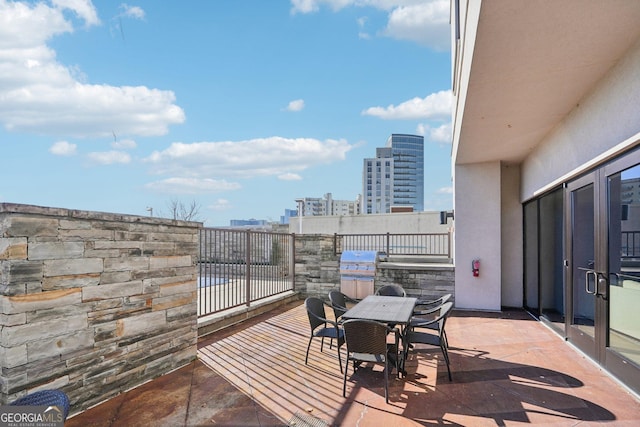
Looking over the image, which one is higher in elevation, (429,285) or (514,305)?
(429,285)

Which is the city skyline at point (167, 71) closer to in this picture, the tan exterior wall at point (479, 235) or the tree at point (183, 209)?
the tan exterior wall at point (479, 235)

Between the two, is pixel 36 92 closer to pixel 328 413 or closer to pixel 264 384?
pixel 264 384

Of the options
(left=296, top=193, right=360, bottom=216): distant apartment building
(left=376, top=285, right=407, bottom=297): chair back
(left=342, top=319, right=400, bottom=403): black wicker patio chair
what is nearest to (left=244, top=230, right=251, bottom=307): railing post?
(left=376, top=285, right=407, bottom=297): chair back

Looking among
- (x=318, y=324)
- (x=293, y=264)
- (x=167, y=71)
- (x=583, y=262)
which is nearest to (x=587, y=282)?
(x=583, y=262)

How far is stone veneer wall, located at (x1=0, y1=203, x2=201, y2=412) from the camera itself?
2.28 m

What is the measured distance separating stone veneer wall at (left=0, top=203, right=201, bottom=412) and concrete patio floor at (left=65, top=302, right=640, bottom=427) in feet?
0.84

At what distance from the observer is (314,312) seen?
4.06 meters

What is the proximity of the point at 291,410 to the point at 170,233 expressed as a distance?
220 centimetres

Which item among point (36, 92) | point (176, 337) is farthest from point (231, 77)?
point (176, 337)

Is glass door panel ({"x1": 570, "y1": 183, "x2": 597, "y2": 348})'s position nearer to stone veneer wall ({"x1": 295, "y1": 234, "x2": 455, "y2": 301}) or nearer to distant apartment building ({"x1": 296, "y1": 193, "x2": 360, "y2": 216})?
stone veneer wall ({"x1": 295, "y1": 234, "x2": 455, "y2": 301})

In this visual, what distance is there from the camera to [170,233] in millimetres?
3635

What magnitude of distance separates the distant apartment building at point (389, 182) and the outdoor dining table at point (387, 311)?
84.4 meters

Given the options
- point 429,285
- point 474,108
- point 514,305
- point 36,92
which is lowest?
point 514,305

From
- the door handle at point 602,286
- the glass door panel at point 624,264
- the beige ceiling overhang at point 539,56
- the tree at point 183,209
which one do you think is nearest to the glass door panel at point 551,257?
the beige ceiling overhang at point 539,56
